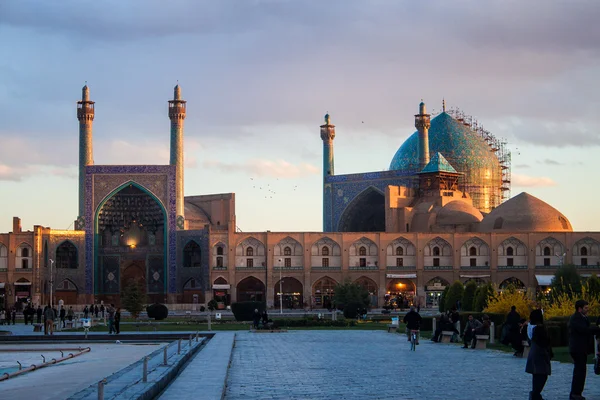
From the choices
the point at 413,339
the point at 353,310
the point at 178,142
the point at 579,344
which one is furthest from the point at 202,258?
the point at 579,344

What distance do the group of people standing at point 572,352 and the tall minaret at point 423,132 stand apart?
53556 millimetres

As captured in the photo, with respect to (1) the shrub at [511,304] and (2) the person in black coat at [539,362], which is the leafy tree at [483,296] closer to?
A: (1) the shrub at [511,304]

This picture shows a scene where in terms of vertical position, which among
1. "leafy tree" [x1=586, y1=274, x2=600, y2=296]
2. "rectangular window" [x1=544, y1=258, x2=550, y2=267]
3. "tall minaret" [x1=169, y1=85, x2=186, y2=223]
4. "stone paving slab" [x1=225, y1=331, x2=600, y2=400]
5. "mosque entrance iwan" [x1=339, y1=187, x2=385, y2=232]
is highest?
"tall minaret" [x1=169, y1=85, x2=186, y2=223]

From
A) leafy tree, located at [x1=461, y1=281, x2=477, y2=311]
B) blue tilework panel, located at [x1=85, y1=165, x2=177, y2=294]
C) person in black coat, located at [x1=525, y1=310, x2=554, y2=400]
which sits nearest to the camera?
person in black coat, located at [x1=525, y1=310, x2=554, y2=400]

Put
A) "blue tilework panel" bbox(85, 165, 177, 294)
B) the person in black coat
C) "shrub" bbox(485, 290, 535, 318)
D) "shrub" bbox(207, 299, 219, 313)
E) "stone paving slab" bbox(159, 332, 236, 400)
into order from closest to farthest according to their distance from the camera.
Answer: the person in black coat
"stone paving slab" bbox(159, 332, 236, 400)
"shrub" bbox(485, 290, 535, 318)
"shrub" bbox(207, 299, 219, 313)
"blue tilework panel" bbox(85, 165, 177, 294)

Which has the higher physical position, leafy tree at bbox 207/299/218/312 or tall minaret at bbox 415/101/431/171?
tall minaret at bbox 415/101/431/171

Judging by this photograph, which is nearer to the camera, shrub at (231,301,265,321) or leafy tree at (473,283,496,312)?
leafy tree at (473,283,496,312)

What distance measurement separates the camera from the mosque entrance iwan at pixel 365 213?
216 ft

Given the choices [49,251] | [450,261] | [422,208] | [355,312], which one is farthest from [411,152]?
[355,312]

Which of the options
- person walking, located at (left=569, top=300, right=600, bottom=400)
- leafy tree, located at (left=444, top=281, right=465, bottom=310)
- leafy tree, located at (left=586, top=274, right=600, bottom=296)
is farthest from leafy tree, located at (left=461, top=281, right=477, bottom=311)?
person walking, located at (left=569, top=300, right=600, bottom=400)

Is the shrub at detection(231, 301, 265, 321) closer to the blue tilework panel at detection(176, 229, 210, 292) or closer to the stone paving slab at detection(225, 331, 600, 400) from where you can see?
the stone paving slab at detection(225, 331, 600, 400)

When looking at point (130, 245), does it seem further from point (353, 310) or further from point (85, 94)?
point (353, 310)

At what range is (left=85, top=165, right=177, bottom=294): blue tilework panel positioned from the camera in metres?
58.3

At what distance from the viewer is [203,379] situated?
13.0 meters
